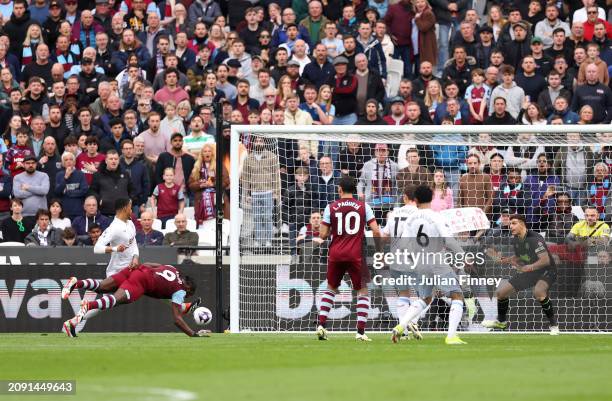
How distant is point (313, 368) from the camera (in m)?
12.2

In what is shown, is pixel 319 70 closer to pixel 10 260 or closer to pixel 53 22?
pixel 53 22

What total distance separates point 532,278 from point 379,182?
291 cm

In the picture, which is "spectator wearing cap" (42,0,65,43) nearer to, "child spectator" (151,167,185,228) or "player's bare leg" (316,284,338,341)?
"child spectator" (151,167,185,228)

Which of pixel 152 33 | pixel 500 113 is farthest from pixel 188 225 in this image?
pixel 152 33

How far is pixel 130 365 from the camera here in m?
12.4

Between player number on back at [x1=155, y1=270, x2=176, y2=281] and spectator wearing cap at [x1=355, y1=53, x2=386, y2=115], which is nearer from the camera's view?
player number on back at [x1=155, y1=270, x2=176, y2=281]

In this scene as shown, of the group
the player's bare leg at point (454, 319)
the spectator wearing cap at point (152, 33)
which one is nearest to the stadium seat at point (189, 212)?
the spectator wearing cap at point (152, 33)

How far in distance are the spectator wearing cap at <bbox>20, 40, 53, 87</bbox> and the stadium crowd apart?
0.04 metres

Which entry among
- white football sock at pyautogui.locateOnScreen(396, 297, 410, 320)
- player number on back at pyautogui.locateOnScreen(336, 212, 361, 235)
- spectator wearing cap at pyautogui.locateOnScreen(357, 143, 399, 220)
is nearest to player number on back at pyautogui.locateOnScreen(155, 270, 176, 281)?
player number on back at pyautogui.locateOnScreen(336, 212, 361, 235)

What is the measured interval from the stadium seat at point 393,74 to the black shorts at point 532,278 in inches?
311

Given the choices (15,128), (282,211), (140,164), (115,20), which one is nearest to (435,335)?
(282,211)

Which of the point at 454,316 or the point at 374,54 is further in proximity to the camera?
the point at 374,54

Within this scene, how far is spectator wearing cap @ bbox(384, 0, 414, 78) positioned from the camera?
2708 cm

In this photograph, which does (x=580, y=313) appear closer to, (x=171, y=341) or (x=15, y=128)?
(x=171, y=341)
